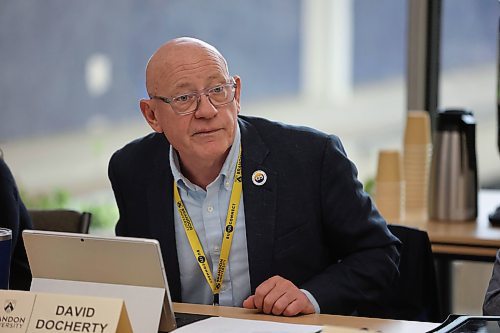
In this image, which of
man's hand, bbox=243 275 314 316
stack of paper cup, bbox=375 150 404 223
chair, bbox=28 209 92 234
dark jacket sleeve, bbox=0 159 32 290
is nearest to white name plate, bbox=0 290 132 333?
man's hand, bbox=243 275 314 316

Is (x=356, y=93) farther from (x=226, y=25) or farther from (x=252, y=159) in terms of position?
(x=252, y=159)

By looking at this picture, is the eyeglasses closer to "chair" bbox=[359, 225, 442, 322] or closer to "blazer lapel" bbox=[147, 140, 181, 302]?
"blazer lapel" bbox=[147, 140, 181, 302]

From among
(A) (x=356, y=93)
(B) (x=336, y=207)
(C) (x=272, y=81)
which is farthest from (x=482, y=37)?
(B) (x=336, y=207)

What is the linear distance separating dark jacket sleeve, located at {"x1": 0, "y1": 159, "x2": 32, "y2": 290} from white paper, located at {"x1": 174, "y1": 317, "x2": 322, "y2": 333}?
27.2 inches

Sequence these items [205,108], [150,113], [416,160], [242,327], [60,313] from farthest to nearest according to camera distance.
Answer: [416,160], [150,113], [205,108], [242,327], [60,313]

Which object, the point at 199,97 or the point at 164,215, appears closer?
the point at 199,97

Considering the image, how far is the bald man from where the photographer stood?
2705mm

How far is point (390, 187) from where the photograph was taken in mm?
3889

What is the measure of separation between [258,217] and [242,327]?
585 mm

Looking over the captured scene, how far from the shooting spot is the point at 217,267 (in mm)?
2756

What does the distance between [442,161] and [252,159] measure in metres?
1.23

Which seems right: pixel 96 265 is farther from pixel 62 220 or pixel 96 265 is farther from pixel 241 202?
pixel 62 220

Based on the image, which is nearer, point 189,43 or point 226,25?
point 189,43

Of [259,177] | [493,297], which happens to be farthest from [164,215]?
[493,297]
